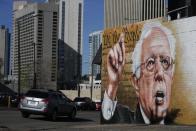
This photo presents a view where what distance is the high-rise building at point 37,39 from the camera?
86.4m

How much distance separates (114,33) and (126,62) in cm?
167

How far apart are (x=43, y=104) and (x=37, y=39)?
60544mm

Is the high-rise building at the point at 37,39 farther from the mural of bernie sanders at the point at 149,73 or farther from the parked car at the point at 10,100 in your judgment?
the mural of bernie sanders at the point at 149,73

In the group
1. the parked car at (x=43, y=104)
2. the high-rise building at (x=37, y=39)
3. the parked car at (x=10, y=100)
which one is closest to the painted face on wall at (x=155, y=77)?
the parked car at (x=43, y=104)

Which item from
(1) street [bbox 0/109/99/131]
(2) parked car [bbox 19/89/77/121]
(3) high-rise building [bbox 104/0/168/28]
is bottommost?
(1) street [bbox 0/109/99/131]

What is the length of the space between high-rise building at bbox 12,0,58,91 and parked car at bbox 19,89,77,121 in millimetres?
49998

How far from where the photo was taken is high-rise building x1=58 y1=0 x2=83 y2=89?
314 ft

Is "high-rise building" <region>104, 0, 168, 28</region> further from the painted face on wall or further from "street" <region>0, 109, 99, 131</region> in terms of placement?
"street" <region>0, 109, 99, 131</region>

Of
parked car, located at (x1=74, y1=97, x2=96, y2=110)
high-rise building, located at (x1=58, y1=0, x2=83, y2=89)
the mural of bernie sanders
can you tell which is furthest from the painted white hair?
high-rise building, located at (x1=58, y1=0, x2=83, y2=89)

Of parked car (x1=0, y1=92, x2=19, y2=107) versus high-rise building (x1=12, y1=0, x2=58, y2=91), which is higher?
high-rise building (x1=12, y1=0, x2=58, y2=91)

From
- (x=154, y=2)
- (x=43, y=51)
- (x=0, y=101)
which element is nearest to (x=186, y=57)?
(x=154, y=2)

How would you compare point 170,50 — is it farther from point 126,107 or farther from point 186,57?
point 126,107

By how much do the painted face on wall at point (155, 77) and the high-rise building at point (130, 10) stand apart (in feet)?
12.8

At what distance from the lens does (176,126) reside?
61.8ft
